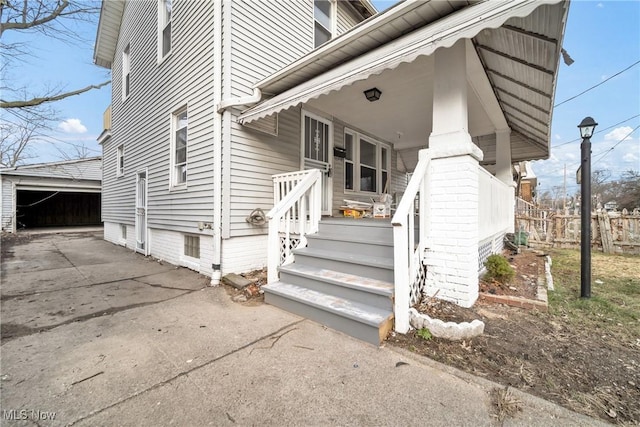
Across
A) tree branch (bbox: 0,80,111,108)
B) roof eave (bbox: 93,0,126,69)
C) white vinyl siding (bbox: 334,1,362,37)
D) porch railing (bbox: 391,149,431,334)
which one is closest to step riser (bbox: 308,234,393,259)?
porch railing (bbox: 391,149,431,334)

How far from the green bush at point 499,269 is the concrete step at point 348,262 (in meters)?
1.63

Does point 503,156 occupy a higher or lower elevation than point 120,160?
lower

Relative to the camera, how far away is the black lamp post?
12.1 ft

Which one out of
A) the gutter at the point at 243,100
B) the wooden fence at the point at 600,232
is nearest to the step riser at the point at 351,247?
the gutter at the point at 243,100

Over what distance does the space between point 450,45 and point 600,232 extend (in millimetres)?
9668

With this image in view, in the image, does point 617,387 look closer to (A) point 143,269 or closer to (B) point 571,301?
(B) point 571,301

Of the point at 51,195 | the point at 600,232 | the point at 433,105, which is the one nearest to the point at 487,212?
the point at 433,105

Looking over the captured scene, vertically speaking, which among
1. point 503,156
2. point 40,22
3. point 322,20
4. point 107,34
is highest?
point 107,34

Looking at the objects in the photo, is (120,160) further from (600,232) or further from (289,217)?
(600,232)

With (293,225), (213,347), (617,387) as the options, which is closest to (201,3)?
(293,225)

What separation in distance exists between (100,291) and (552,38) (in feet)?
22.7

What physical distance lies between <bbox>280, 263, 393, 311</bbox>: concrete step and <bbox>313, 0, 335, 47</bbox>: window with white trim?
20.5 ft

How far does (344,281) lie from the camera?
316 cm

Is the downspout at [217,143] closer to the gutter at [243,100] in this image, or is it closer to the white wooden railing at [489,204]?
the gutter at [243,100]
